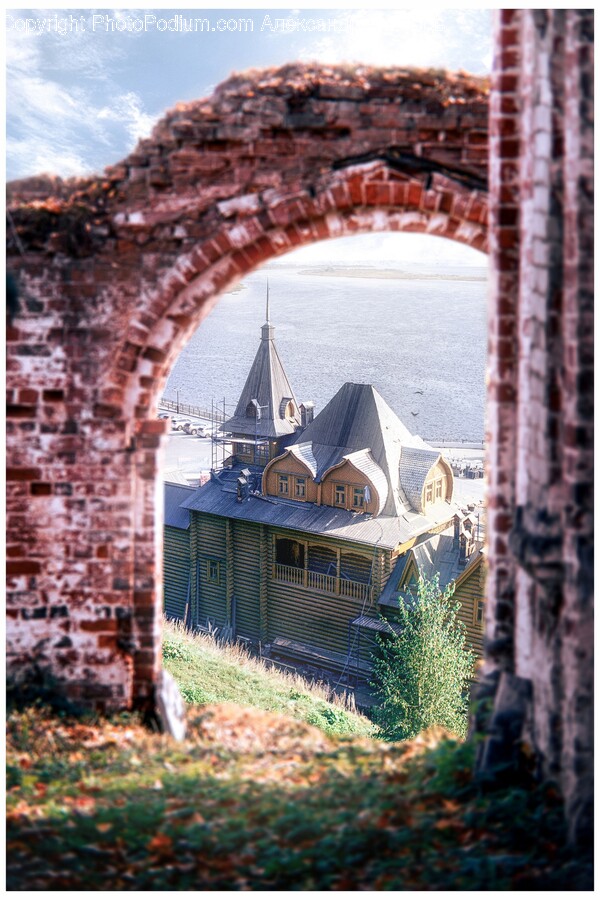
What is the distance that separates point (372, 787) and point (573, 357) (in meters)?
2.72

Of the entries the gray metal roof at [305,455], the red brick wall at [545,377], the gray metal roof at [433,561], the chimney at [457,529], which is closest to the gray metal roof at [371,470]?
the gray metal roof at [305,455]

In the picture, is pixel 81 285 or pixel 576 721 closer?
pixel 576 721

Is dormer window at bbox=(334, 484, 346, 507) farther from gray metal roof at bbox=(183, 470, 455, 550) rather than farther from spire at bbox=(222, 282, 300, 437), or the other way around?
spire at bbox=(222, 282, 300, 437)

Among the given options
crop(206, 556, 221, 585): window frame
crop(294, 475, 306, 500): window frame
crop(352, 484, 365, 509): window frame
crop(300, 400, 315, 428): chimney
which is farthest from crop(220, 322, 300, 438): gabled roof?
crop(352, 484, 365, 509): window frame

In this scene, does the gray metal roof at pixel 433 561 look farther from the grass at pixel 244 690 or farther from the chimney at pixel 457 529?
the grass at pixel 244 690

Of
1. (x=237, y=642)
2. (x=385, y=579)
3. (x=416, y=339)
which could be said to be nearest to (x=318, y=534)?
(x=385, y=579)

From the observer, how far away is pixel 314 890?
392 cm

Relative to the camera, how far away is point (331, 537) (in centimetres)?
2314

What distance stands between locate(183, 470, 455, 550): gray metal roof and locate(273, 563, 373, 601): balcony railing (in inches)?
50.3

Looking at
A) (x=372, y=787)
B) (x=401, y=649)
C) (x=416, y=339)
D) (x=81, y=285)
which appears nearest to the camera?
(x=372, y=787)

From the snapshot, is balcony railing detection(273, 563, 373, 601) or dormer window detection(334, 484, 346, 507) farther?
dormer window detection(334, 484, 346, 507)

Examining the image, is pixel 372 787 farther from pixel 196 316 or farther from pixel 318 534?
pixel 318 534

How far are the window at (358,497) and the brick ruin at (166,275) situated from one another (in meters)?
18.4

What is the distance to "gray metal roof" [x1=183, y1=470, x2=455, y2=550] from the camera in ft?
74.5
